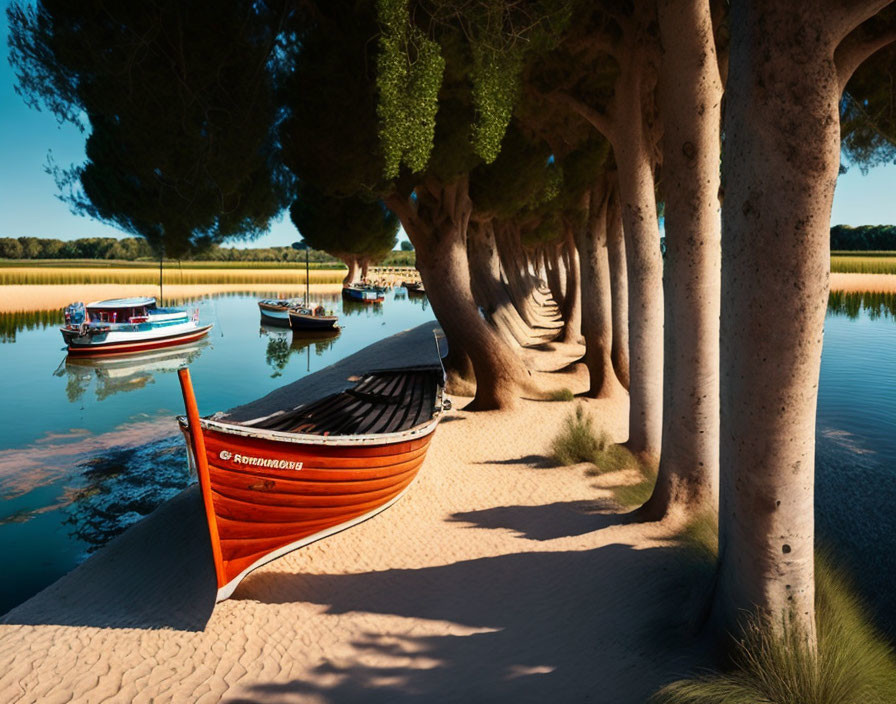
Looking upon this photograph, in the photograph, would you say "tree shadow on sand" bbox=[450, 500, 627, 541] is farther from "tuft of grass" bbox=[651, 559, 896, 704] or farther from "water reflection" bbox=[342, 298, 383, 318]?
"water reflection" bbox=[342, 298, 383, 318]

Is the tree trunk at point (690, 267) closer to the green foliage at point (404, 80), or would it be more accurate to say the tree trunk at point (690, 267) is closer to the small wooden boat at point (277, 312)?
the green foliage at point (404, 80)

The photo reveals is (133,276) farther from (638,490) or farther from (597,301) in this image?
(638,490)

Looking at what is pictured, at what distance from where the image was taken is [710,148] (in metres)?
7.11

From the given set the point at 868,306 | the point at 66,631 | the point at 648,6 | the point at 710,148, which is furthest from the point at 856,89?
the point at 868,306

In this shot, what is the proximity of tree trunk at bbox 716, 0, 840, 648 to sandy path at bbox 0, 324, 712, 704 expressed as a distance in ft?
3.20

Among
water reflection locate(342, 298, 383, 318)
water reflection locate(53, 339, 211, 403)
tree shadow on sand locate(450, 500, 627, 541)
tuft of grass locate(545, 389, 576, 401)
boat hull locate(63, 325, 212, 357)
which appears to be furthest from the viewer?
water reflection locate(342, 298, 383, 318)

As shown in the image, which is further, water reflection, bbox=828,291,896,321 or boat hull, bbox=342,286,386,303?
boat hull, bbox=342,286,386,303

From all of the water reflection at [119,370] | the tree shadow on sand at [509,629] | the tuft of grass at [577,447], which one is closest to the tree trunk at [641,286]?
the tuft of grass at [577,447]

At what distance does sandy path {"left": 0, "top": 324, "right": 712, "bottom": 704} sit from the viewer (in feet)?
16.8

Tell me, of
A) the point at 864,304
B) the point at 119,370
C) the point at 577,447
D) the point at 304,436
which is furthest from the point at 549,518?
the point at 864,304

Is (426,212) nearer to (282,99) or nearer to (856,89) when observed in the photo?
(282,99)

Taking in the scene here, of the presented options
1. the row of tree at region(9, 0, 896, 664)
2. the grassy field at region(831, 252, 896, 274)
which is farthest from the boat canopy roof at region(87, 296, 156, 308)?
the grassy field at region(831, 252, 896, 274)

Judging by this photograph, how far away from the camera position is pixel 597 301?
16859 mm

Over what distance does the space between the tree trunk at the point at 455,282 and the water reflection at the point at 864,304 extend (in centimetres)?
3148
